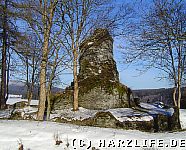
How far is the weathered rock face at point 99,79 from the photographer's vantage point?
17219mm

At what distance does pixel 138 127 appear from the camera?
45.8ft

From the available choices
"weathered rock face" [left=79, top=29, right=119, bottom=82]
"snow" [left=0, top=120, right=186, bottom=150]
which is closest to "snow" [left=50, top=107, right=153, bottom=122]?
"weathered rock face" [left=79, top=29, right=119, bottom=82]

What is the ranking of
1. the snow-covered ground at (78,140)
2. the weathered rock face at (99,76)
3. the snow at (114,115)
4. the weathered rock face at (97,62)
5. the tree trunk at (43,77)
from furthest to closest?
1. the weathered rock face at (97,62)
2. the weathered rock face at (99,76)
3. the snow at (114,115)
4. the tree trunk at (43,77)
5. the snow-covered ground at (78,140)

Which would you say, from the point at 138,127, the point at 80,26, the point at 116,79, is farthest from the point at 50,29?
the point at 116,79

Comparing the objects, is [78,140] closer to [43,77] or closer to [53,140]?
[53,140]

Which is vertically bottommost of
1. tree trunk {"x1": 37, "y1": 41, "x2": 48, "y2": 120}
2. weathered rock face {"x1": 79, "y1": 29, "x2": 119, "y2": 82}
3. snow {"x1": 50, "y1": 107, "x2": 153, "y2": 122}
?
snow {"x1": 50, "y1": 107, "x2": 153, "y2": 122}

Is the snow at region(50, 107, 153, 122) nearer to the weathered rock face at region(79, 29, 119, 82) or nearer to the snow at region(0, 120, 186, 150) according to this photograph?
the weathered rock face at region(79, 29, 119, 82)

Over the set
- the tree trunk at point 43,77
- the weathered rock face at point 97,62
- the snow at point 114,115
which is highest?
the weathered rock face at point 97,62

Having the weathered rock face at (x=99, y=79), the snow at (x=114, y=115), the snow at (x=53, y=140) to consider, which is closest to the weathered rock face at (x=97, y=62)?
the weathered rock face at (x=99, y=79)

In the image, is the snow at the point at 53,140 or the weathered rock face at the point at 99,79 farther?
the weathered rock face at the point at 99,79

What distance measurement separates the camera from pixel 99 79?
59.1ft

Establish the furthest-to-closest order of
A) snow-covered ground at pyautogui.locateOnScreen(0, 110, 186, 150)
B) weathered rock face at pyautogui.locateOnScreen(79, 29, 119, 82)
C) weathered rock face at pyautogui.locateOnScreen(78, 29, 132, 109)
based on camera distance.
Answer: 1. weathered rock face at pyautogui.locateOnScreen(79, 29, 119, 82)
2. weathered rock face at pyautogui.locateOnScreen(78, 29, 132, 109)
3. snow-covered ground at pyautogui.locateOnScreen(0, 110, 186, 150)

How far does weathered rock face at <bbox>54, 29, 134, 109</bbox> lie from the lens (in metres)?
17.2

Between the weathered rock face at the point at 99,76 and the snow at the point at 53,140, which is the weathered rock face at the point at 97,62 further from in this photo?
the snow at the point at 53,140
